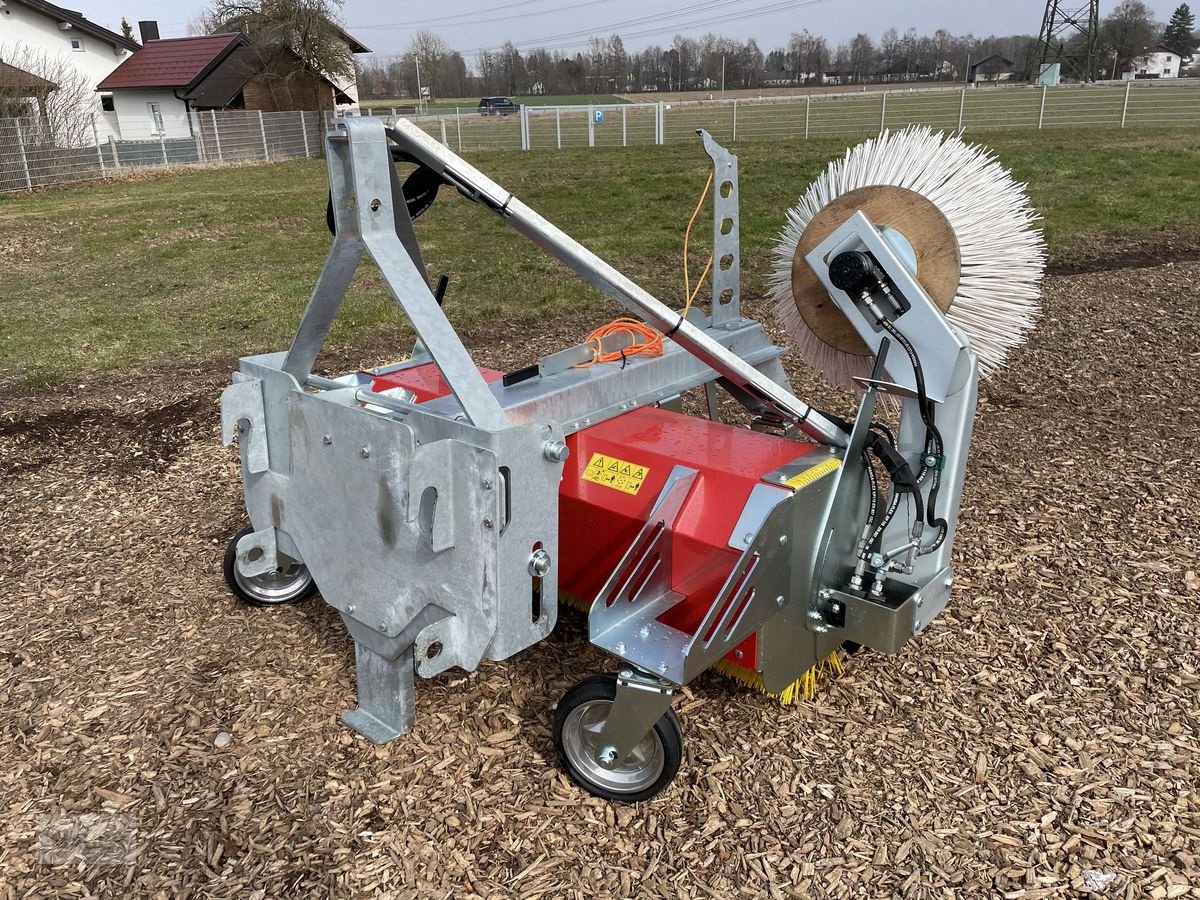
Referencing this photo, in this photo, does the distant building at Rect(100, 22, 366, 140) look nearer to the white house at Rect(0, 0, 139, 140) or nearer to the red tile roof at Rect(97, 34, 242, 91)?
the red tile roof at Rect(97, 34, 242, 91)

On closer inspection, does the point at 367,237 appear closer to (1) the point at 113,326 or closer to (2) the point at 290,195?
(1) the point at 113,326

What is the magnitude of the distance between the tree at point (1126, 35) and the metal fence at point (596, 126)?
47.8 m

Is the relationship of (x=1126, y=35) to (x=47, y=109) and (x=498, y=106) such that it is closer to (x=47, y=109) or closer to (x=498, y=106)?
(x=498, y=106)

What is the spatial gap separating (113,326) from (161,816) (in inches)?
259

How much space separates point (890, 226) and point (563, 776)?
1.92 m

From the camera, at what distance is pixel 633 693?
2426 mm

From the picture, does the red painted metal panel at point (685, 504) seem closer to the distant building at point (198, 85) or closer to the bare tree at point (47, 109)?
the bare tree at point (47, 109)

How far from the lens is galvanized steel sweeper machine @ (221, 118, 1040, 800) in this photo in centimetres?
234

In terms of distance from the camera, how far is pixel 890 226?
9.14ft

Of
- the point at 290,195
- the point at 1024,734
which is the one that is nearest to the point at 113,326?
the point at 1024,734

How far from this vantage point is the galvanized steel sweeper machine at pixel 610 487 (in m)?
2.34

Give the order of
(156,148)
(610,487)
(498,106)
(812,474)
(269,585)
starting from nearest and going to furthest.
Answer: (812,474)
(610,487)
(269,585)
(156,148)
(498,106)

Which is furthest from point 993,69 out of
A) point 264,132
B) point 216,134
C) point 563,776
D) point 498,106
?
point 563,776

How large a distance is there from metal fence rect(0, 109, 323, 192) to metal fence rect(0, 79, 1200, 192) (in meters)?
0.03
